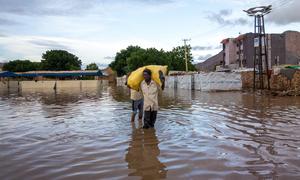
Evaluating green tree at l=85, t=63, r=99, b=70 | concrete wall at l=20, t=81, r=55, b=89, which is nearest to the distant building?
green tree at l=85, t=63, r=99, b=70

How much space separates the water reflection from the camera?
4.22 m

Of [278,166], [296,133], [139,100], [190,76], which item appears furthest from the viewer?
[190,76]

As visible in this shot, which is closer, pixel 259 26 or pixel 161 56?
pixel 259 26

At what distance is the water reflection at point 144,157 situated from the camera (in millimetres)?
4219

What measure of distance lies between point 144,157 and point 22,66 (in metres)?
83.4

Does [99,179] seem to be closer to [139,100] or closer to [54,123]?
[139,100]

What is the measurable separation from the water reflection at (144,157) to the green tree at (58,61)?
69.0 m

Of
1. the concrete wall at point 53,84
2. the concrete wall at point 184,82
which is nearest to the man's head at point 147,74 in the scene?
the concrete wall at point 184,82

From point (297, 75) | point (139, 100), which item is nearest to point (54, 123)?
point (139, 100)

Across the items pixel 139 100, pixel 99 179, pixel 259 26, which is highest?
pixel 259 26

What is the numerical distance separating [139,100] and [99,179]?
186 inches

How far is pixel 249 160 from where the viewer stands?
472 cm

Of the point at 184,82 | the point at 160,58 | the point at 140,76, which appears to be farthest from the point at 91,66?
the point at 140,76

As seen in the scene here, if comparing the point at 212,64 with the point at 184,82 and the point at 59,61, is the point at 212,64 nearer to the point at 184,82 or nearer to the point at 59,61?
the point at 59,61
